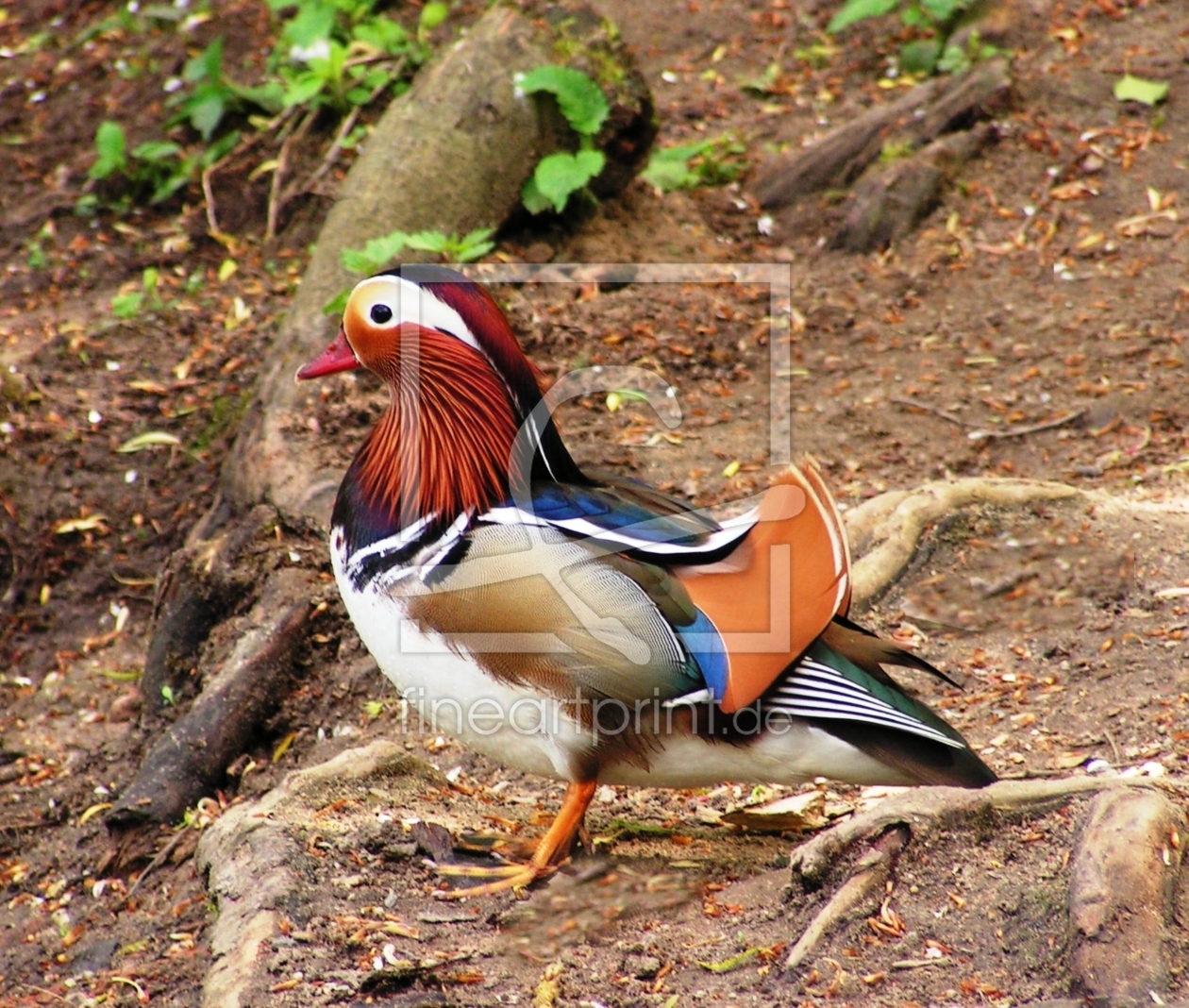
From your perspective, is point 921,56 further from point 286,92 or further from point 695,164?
point 286,92

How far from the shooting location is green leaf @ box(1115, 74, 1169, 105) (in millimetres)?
6086

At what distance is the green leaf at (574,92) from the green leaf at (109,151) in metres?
2.21

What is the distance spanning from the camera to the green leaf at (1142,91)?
6.09m

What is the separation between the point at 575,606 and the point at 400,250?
2535 millimetres

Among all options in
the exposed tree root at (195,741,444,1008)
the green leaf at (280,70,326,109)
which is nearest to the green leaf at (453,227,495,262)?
the green leaf at (280,70,326,109)

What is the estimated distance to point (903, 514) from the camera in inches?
155

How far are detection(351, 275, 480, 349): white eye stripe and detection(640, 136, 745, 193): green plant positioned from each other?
3.34 m

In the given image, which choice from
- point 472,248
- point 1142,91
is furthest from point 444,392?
point 1142,91

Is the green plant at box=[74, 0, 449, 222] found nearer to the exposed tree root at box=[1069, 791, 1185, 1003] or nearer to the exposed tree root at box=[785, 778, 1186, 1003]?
the exposed tree root at box=[785, 778, 1186, 1003]

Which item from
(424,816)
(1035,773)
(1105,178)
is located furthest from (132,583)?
(1105,178)

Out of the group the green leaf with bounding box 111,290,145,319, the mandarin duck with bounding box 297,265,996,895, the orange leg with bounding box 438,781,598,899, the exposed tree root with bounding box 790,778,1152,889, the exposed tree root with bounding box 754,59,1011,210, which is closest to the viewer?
the exposed tree root with bounding box 790,778,1152,889

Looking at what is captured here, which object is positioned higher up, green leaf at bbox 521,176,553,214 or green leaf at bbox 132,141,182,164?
green leaf at bbox 132,141,182,164

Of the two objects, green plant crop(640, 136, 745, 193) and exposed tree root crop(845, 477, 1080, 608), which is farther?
green plant crop(640, 136, 745, 193)

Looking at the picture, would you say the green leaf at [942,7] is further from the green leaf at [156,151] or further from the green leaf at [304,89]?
the green leaf at [156,151]
